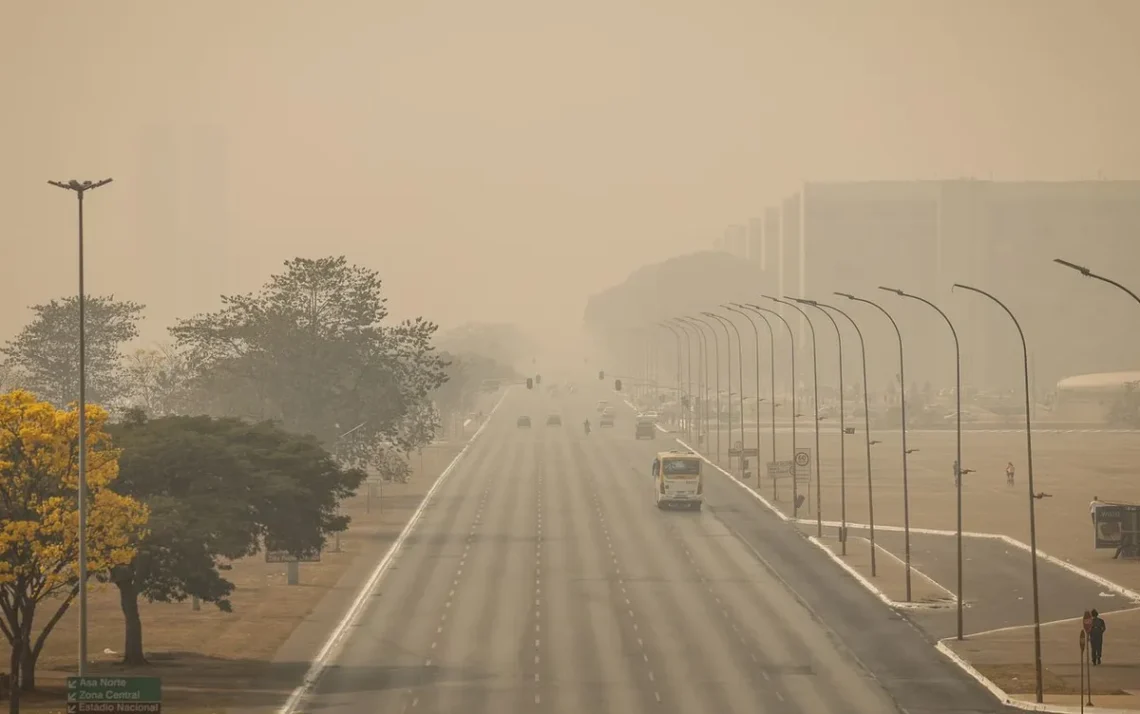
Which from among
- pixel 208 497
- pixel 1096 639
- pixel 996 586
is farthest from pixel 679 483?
pixel 1096 639

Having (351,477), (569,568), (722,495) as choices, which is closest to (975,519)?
(722,495)

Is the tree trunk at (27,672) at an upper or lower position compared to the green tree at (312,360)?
lower

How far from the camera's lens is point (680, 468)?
127 meters

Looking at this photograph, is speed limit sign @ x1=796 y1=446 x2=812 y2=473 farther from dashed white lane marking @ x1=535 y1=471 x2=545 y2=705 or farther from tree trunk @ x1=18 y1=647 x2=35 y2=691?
tree trunk @ x1=18 y1=647 x2=35 y2=691

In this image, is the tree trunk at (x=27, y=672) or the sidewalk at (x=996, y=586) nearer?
the tree trunk at (x=27, y=672)

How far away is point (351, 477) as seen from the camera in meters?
81.5

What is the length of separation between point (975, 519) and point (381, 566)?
40.8 metres

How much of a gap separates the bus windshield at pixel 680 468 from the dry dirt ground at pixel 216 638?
21812mm

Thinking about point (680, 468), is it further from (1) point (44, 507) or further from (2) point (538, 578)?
(1) point (44, 507)

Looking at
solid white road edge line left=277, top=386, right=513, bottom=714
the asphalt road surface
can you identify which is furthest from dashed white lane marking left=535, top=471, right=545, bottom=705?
solid white road edge line left=277, top=386, right=513, bottom=714

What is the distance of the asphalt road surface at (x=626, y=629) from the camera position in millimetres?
61406

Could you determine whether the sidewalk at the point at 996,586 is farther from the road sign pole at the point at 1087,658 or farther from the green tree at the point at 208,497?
the green tree at the point at 208,497

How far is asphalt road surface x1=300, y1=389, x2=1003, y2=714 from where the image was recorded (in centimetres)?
6141

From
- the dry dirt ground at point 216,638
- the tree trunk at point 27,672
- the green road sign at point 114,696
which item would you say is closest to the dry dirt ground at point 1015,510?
the dry dirt ground at point 216,638
